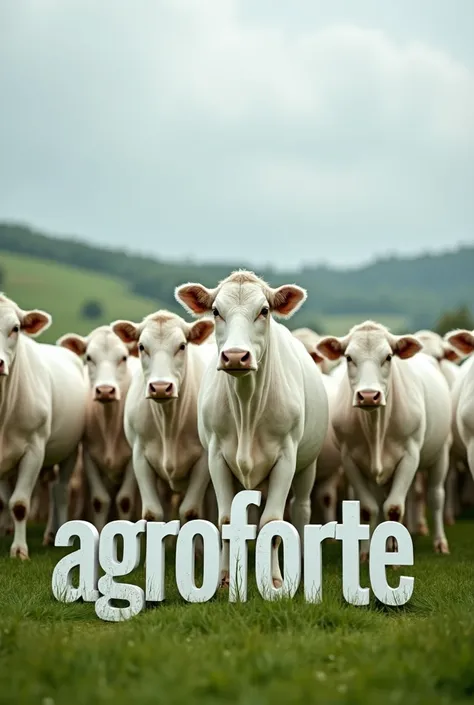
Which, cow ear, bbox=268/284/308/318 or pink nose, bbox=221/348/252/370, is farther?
cow ear, bbox=268/284/308/318

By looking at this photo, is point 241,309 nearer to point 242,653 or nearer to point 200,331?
point 200,331

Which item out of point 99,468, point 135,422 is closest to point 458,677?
point 135,422

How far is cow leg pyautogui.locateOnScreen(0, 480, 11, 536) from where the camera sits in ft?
40.6

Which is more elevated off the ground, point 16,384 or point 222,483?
point 16,384

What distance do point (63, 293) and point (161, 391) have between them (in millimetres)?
66149

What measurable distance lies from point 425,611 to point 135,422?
3.89 metres

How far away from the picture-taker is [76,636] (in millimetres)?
6250

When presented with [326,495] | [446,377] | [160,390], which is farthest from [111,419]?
[446,377]

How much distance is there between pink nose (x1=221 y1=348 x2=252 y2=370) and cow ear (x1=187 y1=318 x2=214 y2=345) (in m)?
2.66

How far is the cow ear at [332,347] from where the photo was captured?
34.1ft

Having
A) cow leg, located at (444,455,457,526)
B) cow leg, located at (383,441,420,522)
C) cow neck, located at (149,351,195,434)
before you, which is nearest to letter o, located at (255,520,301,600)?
cow neck, located at (149,351,195,434)

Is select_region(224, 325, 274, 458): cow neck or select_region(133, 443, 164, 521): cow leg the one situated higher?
select_region(224, 325, 274, 458): cow neck

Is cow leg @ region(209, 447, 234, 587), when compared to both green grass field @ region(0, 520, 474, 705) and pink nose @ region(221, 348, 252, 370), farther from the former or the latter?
pink nose @ region(221, 348, 252, 370)

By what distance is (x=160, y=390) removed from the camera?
9250 millimetres
